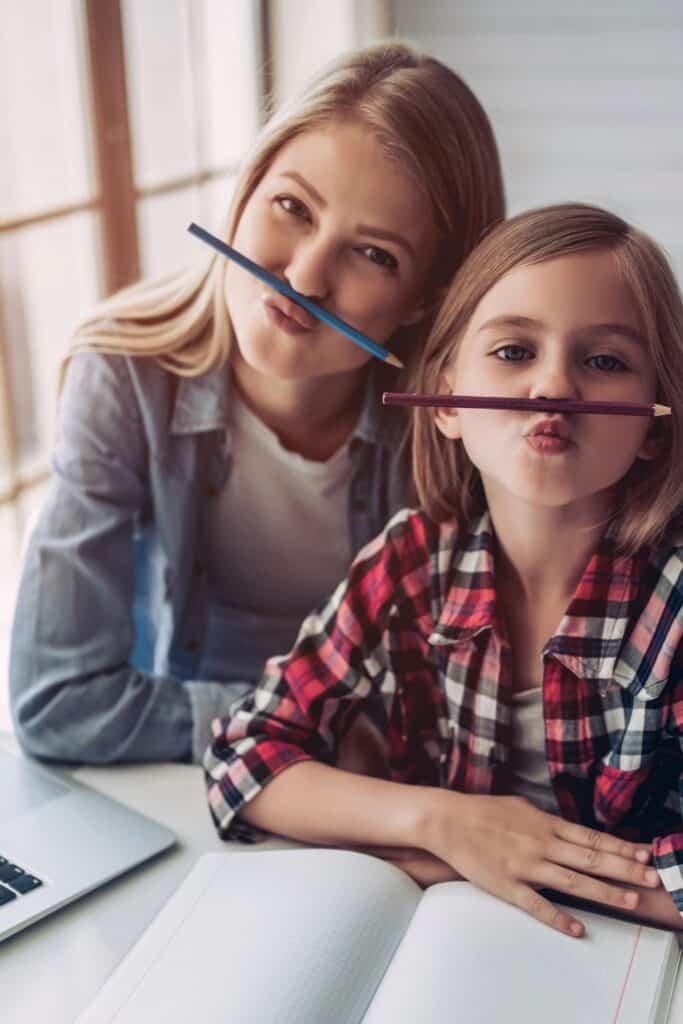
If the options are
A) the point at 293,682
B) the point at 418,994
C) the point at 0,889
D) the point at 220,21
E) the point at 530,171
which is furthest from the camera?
the point at 220,21

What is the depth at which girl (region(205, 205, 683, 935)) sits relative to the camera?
70cm

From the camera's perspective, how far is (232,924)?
68cm

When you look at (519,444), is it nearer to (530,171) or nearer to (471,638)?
(471,638)

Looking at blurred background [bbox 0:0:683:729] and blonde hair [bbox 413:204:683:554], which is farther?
blurred background [bbox 0:0:683:729]

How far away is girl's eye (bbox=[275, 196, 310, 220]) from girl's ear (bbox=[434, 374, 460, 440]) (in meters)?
0.17

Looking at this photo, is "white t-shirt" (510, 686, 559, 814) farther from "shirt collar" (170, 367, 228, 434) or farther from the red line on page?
"shirt collar" (170, 367, 228, 434)

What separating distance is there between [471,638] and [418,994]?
25cm

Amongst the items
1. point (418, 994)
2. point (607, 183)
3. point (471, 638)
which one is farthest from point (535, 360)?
point (607, 183)

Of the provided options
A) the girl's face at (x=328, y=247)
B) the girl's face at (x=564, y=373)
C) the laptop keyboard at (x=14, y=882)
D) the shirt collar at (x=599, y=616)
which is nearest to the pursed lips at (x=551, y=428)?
the girl's face at (x=564, y=373)

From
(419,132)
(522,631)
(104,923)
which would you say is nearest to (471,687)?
(522,631)

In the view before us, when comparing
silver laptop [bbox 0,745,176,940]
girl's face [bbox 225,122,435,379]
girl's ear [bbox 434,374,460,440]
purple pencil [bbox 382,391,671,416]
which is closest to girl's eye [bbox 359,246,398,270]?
girl's face [bbox 225,122,435,379]

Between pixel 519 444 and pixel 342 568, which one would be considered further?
pixel 342 568

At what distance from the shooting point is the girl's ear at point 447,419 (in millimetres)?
780

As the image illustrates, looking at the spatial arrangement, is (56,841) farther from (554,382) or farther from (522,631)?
(554,382)
